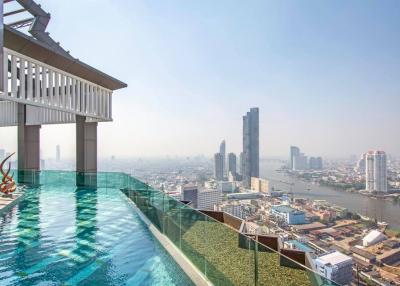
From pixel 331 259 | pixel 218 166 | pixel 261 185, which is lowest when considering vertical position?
pixel 261 185

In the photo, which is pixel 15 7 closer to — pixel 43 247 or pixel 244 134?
pixel 43 247

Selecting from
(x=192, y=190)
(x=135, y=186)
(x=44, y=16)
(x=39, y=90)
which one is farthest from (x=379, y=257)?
(x=44, y=16)

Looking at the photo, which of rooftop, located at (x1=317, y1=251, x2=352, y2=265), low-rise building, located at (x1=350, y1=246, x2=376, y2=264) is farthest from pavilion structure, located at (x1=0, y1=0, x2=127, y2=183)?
low-rise building, located at (x1=350, y1=246, x2=376, y2=264)

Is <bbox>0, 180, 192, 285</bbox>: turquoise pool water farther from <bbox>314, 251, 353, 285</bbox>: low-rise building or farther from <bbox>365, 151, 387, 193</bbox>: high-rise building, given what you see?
<bbox>365, 151, 387, 193</bbox>: high-rise building

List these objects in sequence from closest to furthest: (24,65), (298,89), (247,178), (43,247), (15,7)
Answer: (43,247), (24,65), (15,7), (298,89), (247,178)

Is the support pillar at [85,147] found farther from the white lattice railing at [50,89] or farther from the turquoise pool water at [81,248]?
the turquoise pool water at [81,248]

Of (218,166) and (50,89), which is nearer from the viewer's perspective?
(50,89)

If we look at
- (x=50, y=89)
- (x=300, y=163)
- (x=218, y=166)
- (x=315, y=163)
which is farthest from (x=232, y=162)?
(x=50, y=89)

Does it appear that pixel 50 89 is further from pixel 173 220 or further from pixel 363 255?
pixel 363 255
